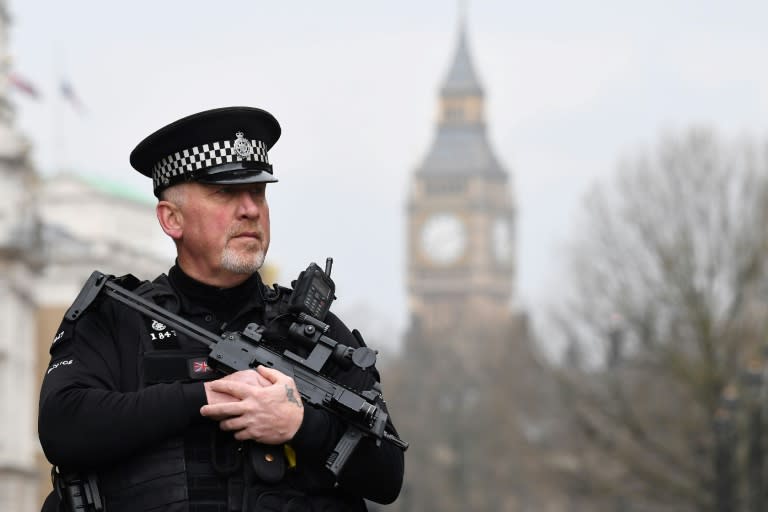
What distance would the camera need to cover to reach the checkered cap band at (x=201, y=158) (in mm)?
5633

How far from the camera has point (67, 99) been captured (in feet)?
216

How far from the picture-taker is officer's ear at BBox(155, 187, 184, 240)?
5.69m

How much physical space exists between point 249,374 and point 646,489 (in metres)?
36.4

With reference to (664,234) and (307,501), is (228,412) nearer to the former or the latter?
(307,501)

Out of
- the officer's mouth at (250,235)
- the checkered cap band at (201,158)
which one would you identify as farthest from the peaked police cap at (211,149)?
the officer's mouth at (250,235)

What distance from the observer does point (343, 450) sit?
546 centimetres

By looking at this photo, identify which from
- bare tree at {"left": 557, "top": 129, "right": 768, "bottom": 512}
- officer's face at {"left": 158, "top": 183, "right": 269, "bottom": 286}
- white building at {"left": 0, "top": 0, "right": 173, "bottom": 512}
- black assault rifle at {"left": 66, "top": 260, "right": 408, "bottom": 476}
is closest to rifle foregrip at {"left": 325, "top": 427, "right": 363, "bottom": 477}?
black assault rifle at {"left": 66, "top": 260, "right": 408, "bottom": 476}

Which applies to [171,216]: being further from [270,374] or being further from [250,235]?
[270,374]

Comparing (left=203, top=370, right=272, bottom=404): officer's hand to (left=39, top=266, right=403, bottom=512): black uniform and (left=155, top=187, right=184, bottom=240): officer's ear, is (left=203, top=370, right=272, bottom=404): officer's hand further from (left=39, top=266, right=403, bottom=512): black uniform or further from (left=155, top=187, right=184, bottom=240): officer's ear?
(left=155, top=187, right=184, bottom=240): officer's ear

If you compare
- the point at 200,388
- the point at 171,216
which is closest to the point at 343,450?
the point at 200,388

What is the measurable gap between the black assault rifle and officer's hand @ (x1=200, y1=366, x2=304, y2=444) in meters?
0.10

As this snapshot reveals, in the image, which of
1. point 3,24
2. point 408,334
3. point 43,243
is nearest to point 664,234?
point 3,24

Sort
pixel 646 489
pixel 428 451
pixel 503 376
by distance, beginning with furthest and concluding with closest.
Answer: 1. pixel 428 451
2. pixel 503 376
3. pixel 646 489

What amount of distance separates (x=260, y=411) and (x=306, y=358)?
26 centimetres
